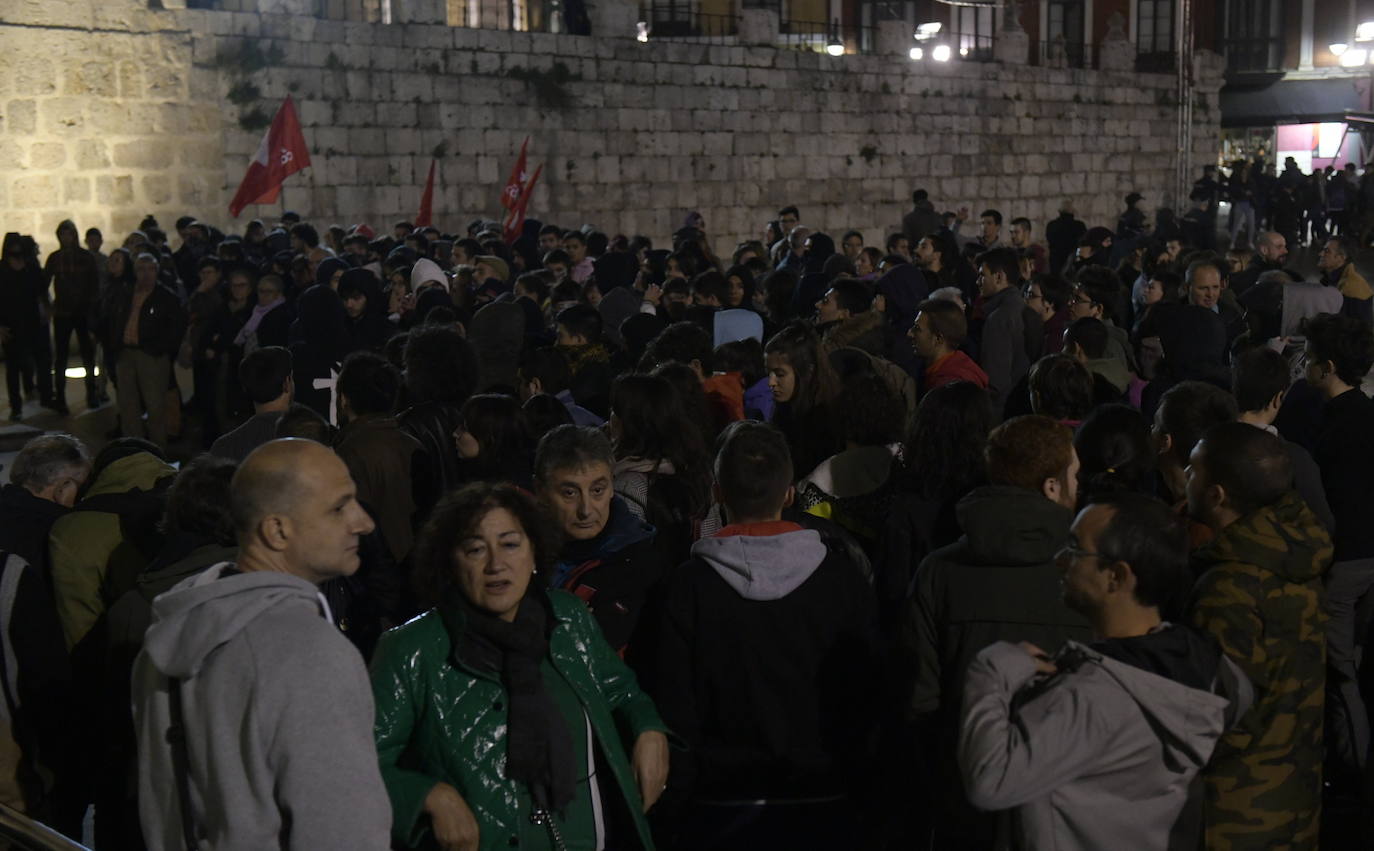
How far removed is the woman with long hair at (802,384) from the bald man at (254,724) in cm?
336

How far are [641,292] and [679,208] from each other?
10510 millimetres

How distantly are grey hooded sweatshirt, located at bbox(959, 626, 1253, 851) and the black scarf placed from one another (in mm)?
833

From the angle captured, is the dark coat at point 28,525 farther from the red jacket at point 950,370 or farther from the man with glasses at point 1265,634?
the red jacket at point 950,370

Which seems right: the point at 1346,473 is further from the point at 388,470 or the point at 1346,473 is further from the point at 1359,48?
the point at 1359,48

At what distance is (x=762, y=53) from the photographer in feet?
70.8

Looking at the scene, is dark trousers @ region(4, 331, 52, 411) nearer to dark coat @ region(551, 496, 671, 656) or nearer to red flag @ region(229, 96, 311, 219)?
red flag @ region(229, 96, 311, 219)

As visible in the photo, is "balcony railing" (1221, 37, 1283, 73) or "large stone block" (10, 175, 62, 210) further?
"balcony railing" (1221, 37, 1283, 73)

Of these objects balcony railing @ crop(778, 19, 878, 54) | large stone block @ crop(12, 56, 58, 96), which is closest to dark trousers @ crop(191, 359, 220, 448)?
large stone block @ crop(12, 56, 58, 96)

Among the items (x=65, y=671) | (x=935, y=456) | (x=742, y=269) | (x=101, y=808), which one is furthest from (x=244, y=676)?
(x=742, y=269)

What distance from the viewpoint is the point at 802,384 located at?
229 inches

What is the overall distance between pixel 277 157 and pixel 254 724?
1104cm

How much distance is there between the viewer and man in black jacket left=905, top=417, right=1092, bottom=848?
336 cm

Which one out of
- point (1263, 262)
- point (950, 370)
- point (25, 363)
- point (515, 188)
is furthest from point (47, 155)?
point (1263, 262)

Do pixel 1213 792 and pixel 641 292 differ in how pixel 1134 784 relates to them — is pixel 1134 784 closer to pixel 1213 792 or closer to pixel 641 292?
pixel 1213 792
